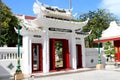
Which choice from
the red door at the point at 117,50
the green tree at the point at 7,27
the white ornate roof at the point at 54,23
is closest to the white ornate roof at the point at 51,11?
the white ornate roof at the point at 54,23

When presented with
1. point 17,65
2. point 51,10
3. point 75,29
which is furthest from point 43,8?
point 17,65

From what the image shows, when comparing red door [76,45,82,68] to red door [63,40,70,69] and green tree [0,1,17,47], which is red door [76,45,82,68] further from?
green tree [0,1,17,47]

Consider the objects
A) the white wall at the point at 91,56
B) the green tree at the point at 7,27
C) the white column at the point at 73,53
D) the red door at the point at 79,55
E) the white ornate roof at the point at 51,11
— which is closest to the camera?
the white ornate roof at the point at 51,11

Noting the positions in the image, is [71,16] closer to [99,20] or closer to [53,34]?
[53,34]

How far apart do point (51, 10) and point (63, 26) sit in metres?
1.39

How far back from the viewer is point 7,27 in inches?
861

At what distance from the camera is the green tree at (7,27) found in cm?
2145

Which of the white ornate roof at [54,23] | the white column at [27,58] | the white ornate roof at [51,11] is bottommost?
the white column at [27,58]

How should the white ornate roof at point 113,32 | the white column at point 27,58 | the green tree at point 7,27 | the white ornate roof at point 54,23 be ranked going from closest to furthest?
the white column at point 27,58
the white ornate roof at point 54,23
the white ornate roof at point 113,32
the green tree at point 7,27

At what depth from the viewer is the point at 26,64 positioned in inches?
527

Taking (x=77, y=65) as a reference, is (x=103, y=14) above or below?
above

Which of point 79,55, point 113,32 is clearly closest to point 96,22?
point 113,32

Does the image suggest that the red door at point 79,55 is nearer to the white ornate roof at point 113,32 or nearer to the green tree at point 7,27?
the white ornate roof at point 113,32

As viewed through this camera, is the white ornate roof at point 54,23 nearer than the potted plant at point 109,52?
Yes
